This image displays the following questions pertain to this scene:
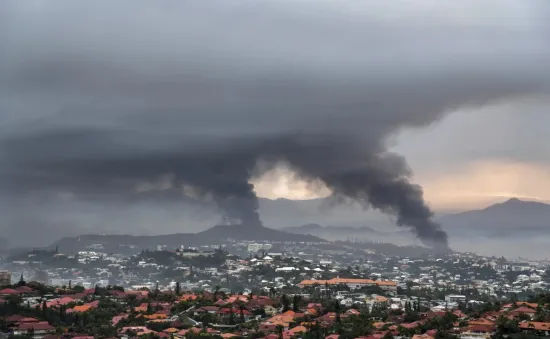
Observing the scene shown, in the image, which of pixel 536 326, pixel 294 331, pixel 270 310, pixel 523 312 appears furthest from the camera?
pixel 270 310

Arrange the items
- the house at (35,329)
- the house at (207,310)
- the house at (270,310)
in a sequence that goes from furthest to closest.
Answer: the house at (270,310), the house at (207,310), the house at (35,329)

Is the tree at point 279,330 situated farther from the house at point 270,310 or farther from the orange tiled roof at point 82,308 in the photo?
the orange tiled roof at point 82,308

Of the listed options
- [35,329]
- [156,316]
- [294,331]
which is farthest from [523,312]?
[35,329]

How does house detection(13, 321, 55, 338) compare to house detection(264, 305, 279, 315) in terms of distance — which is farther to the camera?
house detection(264, 305, 279, 315)

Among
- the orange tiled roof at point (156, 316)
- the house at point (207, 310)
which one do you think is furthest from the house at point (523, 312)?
the orange tiled roof at point (156, 316)

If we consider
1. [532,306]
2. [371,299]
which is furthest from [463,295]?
[532,306]

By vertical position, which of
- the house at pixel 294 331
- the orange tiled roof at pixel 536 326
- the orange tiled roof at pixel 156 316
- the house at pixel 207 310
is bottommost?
the house at pixel 294 331

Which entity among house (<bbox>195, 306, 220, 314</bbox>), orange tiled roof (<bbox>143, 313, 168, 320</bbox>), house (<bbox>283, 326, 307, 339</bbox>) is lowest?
house (<bbox>283, 326, 307, 339</bbox>)

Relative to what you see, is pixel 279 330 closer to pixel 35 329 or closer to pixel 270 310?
pixel 270 310

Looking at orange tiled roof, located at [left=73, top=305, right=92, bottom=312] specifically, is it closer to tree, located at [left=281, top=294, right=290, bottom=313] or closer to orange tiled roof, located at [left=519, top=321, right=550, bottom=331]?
tree, located at [left=281, top=294, right=290, bottom=313]

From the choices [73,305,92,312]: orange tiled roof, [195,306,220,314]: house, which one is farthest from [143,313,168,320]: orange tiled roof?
[73,305,92,312]: orange tiled roof

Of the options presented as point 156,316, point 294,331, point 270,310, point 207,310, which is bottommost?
point 294,331

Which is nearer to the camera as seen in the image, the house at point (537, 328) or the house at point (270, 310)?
the house at point (537, 328)
